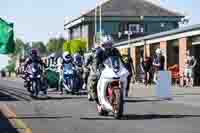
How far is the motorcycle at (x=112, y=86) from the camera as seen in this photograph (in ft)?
50.0

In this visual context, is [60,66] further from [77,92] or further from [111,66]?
[111,66]

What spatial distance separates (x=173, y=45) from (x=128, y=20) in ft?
186

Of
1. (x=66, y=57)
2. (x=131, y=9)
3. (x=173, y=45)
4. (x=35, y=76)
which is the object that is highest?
(x=131, y=9)

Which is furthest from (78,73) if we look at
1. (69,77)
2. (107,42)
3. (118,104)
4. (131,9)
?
(131,9)

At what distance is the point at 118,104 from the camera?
49.6 feet

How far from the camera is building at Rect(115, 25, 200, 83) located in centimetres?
3988

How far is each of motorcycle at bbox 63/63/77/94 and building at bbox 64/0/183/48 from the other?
67.1 meters

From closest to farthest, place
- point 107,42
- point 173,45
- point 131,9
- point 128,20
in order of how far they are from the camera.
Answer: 1. point 107,42
2. point 173,45
3. point 128,20
4. point 131,9

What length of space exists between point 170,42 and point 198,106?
2507cm

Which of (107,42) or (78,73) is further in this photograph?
(78,73)

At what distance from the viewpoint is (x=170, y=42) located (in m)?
45.0

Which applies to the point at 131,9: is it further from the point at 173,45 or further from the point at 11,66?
the point at 11,66

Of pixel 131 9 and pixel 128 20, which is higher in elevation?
pixel 131 9

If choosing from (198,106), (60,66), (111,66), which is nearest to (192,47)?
(60,66)
